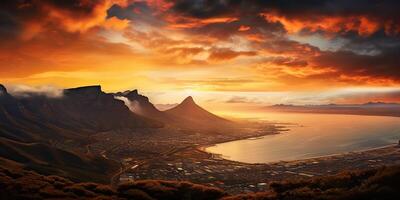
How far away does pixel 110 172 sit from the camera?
200 meters

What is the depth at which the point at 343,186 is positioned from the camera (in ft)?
132

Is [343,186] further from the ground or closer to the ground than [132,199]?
further from the ground

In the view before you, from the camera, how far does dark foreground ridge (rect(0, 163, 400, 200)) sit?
35.7m

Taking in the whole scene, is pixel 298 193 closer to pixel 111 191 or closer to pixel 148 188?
pixel 148 188

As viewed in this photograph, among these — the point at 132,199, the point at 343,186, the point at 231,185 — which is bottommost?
the point at 231,185

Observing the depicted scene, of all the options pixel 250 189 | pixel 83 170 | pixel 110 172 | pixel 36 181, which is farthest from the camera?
pixel 110 172

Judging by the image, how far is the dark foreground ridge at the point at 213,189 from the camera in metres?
35.7

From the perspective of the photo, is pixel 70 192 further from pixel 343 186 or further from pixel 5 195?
pixel 343 186

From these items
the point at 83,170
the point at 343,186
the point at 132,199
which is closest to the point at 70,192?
the point at 132,199

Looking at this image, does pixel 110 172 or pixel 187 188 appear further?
pixel 110 172

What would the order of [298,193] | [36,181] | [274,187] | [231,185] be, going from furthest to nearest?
1. [231,185]
2. [36,181]
3. [274,187]
4. [298,193]

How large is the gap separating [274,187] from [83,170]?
162227 mm

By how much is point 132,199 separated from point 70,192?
35.3ft

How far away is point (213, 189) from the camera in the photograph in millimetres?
49938
